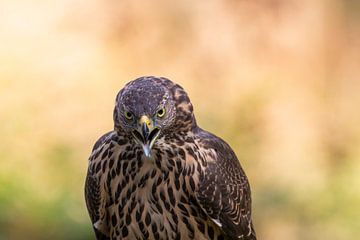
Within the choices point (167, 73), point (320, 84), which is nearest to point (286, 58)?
point (320, 84)

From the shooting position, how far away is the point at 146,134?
6.20m

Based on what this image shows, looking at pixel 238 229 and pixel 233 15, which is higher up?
pixel 233 15

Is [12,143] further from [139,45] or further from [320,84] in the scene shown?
[320,84]

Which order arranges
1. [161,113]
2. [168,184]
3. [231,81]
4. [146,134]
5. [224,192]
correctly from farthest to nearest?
[231,81]
[224,192]
[168,184]
[161,113]
[146,134]

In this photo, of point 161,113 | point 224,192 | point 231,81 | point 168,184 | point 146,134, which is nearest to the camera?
point 146,134

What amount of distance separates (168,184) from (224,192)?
1.05 ft

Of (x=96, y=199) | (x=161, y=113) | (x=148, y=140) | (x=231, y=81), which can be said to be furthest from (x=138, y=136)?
(x=231, y=81)

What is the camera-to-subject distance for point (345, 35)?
441 inches

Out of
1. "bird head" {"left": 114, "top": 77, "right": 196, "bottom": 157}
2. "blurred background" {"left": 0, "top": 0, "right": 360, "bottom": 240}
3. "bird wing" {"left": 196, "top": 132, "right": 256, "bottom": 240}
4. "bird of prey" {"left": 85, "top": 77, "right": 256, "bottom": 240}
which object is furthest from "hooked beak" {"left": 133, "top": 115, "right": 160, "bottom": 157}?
"blurred background" {"left": 0, "top": 0, "right": 360, "bottom": 240}

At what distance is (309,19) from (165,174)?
183 inches

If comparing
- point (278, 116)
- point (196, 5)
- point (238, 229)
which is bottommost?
point (238, 229)

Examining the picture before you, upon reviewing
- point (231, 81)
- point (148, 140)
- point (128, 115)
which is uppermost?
point (231, 81)

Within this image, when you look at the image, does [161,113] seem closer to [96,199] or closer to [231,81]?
[96,199]

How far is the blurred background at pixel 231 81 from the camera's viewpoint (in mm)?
9969
